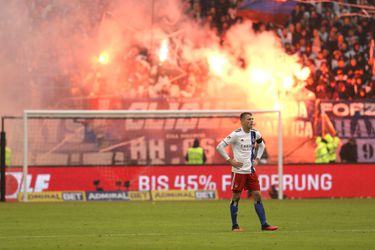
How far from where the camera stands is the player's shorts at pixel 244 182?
14297 millimetres

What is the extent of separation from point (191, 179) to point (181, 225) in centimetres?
924

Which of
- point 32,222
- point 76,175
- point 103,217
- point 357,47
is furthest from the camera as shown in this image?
point 357,47

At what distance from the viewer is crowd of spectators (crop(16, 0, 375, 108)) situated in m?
32.0

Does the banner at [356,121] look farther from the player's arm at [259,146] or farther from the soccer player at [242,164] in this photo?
the soccer player at [242,164]

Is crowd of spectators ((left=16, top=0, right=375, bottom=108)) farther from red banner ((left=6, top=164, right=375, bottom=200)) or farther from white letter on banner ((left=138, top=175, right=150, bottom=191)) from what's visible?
white letter on banner ((left=138, top=175, right=150, bottom=191))

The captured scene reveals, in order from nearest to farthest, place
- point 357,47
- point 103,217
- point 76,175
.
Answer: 1. point 103,217
2. point 76,175
3. point 357,47

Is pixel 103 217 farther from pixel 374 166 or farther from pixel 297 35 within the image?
pixel 297 35

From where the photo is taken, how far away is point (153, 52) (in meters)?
33.6

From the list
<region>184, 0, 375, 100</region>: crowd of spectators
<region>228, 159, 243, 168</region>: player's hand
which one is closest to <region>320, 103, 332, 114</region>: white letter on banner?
<region>184, 0, 375, 100</region>: crowd of spectators

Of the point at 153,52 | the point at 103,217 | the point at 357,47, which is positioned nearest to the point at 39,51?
the point at 153,52

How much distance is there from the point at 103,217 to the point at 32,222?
5.49 feet

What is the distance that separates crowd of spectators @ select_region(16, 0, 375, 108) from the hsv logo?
8054 millimetres

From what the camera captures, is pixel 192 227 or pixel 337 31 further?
pixel 337 31

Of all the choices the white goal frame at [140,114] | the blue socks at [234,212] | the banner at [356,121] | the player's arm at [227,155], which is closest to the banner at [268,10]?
the banner at [356,121]
